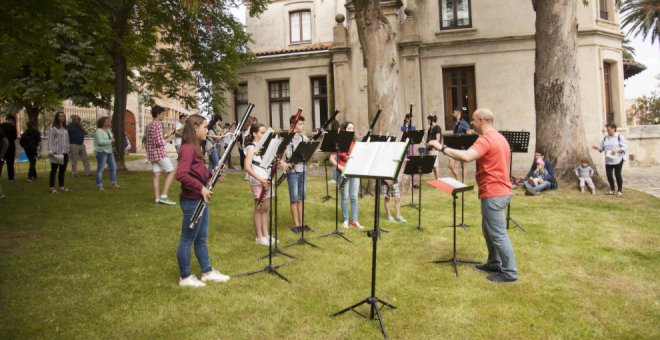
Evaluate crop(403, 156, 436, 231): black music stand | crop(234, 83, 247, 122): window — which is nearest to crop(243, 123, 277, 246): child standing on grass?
crop(403, 156, 436, 231): black music stand

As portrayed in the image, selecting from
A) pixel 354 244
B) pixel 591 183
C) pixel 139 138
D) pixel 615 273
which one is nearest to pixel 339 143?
pixel 354 244

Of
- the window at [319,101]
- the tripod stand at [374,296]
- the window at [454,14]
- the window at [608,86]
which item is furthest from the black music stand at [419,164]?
the window at [608,86]

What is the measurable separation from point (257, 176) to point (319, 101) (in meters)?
17.5

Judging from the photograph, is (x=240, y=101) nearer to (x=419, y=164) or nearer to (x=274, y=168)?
(x=419, y=164)

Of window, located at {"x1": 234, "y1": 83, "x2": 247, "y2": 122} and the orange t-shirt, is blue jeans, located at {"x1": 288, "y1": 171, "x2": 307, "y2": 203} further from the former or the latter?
window, located at {"x1": 234, "y1": 83, "x2": 247, "y2": 122}

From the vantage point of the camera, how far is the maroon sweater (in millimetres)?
5488

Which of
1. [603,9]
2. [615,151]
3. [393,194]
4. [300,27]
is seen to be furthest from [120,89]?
[603,9]

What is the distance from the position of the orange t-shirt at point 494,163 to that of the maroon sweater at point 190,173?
3553mm

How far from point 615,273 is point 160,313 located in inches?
244

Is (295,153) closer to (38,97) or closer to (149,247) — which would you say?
(149,247)

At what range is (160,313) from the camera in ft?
16.7

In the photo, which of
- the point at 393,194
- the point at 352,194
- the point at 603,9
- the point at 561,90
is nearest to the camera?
the point at 352,194

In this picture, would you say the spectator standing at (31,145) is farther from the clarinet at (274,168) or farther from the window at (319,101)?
the window at (319,101)

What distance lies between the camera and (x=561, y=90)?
45.7 ft
